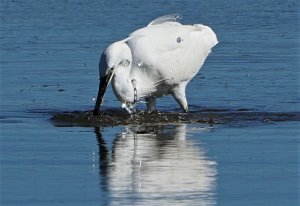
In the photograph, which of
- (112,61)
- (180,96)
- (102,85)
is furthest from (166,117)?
(112,61)

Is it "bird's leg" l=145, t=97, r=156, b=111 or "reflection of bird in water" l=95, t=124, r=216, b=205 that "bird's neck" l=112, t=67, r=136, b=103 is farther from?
"bird's leg" l=145, t=97, r=156, b=111

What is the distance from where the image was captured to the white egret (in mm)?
13656

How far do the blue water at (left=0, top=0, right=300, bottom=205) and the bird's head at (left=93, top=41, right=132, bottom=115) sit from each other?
1.91 ft

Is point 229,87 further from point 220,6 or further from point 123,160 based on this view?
point 220,6

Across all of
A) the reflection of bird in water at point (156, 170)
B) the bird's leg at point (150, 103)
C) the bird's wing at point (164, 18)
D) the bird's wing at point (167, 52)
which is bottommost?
the bird's leg at point (150, 103)

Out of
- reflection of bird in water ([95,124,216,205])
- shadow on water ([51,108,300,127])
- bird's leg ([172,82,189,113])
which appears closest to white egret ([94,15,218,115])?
bird's leg ([172,82,189,113])

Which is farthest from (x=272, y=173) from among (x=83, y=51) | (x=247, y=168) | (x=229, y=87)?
(x=83, y=51)

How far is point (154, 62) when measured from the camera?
14055mm

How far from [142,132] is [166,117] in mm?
1146

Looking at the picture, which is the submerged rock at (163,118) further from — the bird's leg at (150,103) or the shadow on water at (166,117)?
the bird's leg at (150,103)

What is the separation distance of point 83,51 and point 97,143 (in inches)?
319

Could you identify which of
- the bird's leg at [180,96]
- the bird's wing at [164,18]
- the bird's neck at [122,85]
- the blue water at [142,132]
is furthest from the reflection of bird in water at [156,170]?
the bird's wing at [164,18]

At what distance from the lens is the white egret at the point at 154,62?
538 inches

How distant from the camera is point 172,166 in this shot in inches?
427
